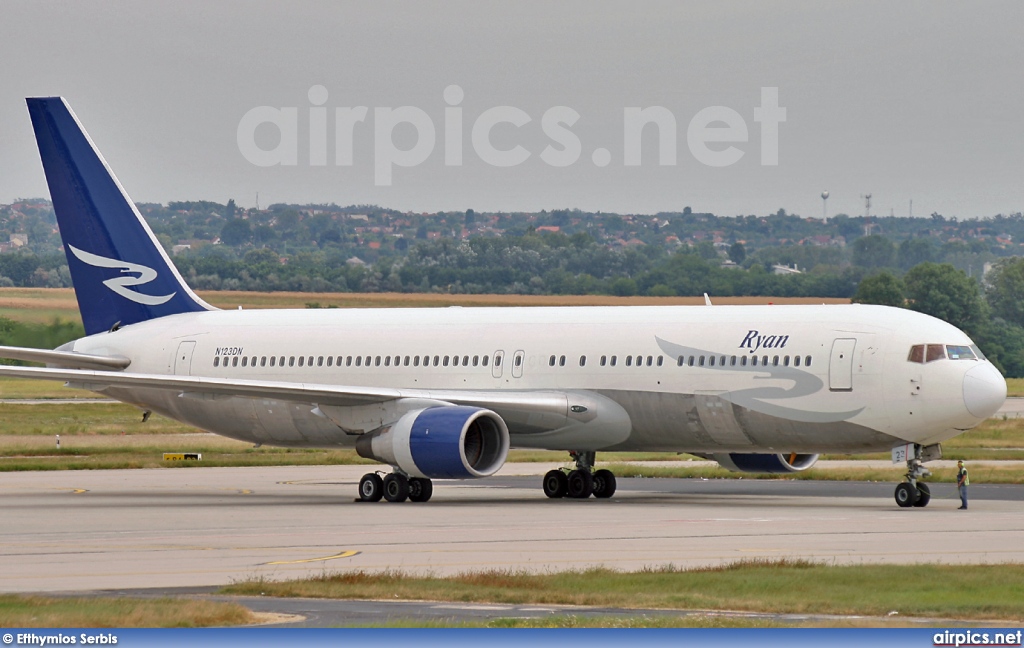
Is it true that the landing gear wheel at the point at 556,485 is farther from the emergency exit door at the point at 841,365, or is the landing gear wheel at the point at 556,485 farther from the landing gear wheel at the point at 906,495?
the landing gear wheel at the point at 906,495

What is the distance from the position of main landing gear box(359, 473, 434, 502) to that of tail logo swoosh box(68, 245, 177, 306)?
36.4ft

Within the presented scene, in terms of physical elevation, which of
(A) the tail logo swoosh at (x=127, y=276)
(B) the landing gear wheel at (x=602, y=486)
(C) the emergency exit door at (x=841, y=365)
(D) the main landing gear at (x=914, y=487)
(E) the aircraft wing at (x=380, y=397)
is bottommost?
(B) the landing gear wheel at (x=602, y=486)

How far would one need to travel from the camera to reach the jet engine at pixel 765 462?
38.9m

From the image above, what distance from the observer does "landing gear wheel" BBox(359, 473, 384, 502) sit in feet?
123

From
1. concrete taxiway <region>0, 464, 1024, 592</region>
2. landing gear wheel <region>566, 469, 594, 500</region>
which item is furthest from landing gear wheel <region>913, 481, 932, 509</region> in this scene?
landing gear wheel <region>566, 469, 594, 500</region>

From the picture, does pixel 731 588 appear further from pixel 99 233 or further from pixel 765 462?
pixel 99 233

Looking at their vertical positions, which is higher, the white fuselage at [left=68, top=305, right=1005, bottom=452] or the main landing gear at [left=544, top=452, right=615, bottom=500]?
the white fuselage at [left=68, top=305, right=1005, bottom=452]

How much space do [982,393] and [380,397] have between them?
13.4 m

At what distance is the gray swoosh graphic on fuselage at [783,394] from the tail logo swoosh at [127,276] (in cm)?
1778

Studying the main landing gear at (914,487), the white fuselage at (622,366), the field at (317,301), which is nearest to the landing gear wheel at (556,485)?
the white fuselage at (622,366)

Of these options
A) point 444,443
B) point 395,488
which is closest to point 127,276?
point 395,488

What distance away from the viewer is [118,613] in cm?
1747

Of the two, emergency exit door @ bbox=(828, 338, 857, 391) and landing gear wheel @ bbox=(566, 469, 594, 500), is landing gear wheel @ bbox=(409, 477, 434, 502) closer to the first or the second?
landing gear wheel @ bbox=(566, 469, 594, 500)

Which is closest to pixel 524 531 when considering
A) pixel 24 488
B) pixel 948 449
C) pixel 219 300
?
pixel 24 488
